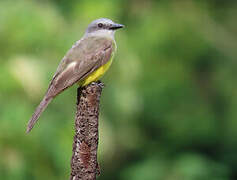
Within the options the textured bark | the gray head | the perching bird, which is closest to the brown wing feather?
the perching bird

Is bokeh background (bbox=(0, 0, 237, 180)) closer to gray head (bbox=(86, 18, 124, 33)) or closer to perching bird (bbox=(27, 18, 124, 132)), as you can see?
gray head (bbox=(86, 18, 124, 33))

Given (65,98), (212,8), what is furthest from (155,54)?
(65,98)

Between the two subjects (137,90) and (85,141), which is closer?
(85,141)

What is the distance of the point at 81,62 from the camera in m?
5.66

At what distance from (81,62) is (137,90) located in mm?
3390

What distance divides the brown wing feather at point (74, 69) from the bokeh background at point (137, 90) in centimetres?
104

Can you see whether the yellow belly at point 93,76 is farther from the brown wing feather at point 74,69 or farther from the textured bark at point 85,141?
the textured bark at point 85,141

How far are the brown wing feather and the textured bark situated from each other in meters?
0.49

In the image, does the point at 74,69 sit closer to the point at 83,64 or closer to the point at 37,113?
the point at 83,64

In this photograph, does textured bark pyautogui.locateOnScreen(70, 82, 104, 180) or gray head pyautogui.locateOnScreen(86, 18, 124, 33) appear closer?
textured bark pyautogui.locateOnScreen(70, 82, 104, 180)

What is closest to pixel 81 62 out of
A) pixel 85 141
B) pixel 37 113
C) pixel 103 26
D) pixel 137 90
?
pixel 37 113

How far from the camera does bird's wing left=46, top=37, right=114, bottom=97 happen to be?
5.38 meters

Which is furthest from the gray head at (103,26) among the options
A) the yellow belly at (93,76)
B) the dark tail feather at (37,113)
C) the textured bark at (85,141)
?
the textured bark at (85,141)

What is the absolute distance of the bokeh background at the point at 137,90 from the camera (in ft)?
21.7
